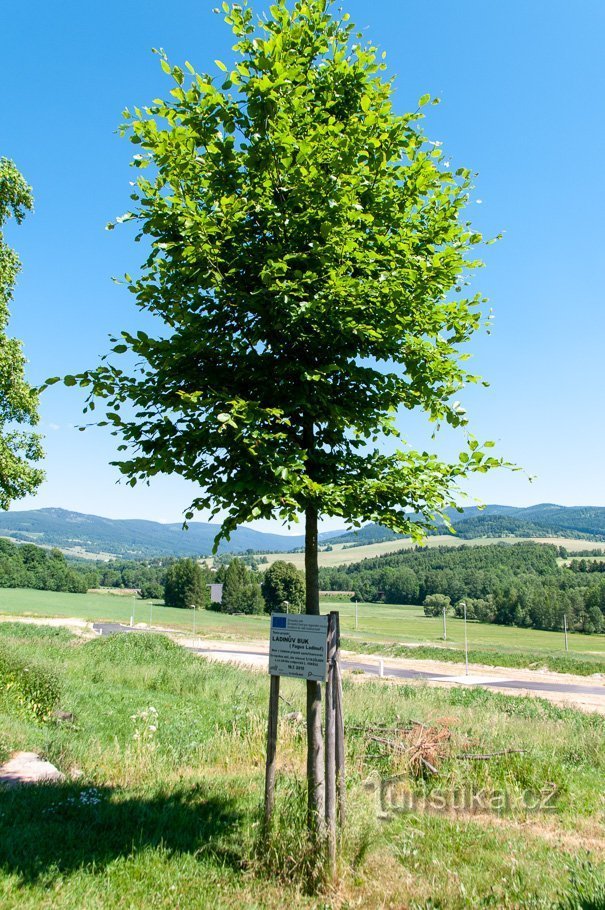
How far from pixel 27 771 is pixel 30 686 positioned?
381 cm

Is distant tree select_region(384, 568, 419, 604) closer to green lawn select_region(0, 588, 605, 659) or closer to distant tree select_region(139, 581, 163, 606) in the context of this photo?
green lawn select_region(0, 588, 605, 659)

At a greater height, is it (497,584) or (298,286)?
(298,286)

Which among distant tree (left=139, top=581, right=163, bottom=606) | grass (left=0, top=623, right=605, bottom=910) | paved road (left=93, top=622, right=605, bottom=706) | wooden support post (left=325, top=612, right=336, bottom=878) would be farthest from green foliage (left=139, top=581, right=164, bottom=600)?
wooden support post (left=325, top=612, right=336, bottom=878)

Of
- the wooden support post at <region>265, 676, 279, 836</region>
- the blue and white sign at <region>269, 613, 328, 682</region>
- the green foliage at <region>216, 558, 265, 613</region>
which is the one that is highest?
the blue and white sign at <region>269, 613, 328, 682</region>

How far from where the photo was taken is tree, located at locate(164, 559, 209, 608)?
122 meters

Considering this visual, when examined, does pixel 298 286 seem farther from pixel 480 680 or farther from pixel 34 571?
pixel 34 571

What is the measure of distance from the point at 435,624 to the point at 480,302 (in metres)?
122

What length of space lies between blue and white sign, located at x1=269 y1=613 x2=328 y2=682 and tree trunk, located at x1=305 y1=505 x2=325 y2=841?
0.21 metres

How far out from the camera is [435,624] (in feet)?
394

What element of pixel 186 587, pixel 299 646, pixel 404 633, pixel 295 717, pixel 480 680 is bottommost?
pixel 404 633

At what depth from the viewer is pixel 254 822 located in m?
5.95

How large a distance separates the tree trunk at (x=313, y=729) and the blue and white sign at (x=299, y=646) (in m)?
0.21

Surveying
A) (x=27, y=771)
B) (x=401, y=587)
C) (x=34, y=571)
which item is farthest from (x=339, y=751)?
(x=401, y=587)

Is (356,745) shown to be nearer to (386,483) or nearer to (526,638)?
(386,483)
